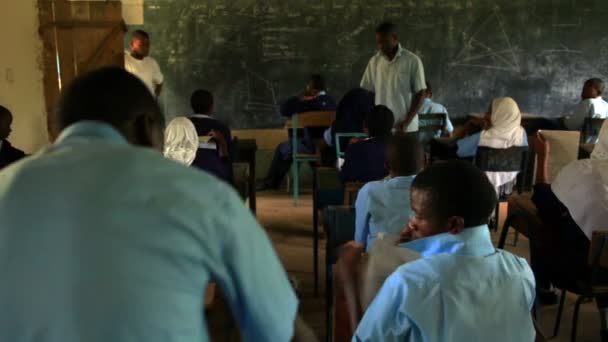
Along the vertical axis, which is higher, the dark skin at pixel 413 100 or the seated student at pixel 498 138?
the dark skin at pixel 413 100

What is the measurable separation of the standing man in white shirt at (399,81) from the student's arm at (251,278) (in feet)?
12.9

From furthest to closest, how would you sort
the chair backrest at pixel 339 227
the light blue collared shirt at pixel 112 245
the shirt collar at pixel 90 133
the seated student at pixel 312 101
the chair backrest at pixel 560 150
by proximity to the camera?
the seated student at pixel 312 101 → the chair backrest at pixel 560 150 → the chair backrest at pixel 339 227 → the shirt collar at pixel 90 133 → the light blue collared shirt at pixel 112 245

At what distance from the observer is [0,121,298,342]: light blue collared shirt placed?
0.72m

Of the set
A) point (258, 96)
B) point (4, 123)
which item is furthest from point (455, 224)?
point (258, 96)

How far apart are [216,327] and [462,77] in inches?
223

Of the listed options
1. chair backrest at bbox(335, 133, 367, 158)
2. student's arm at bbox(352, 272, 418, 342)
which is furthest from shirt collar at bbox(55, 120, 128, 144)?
chair backrest at bbox(335, 133, 367, 158)

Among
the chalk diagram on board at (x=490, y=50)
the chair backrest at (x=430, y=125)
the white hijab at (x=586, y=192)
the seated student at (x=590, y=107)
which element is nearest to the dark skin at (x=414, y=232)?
the white hijab at (x=586, y=192)

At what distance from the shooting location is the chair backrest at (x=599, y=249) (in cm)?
224

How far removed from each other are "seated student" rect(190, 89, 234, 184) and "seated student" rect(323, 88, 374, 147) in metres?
1.30

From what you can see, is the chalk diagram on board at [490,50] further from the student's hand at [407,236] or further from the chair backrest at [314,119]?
the student's hand at [407,236]

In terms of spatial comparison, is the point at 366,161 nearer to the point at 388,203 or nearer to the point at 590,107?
the point at 388,203

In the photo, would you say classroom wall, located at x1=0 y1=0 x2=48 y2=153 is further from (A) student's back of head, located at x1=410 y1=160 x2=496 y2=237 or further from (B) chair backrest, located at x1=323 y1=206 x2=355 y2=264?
(A) student's back of head, located at x1=410 y1=160 x2=496 y2=237

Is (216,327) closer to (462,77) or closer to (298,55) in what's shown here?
(298,55)

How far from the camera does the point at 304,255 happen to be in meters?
4.24
